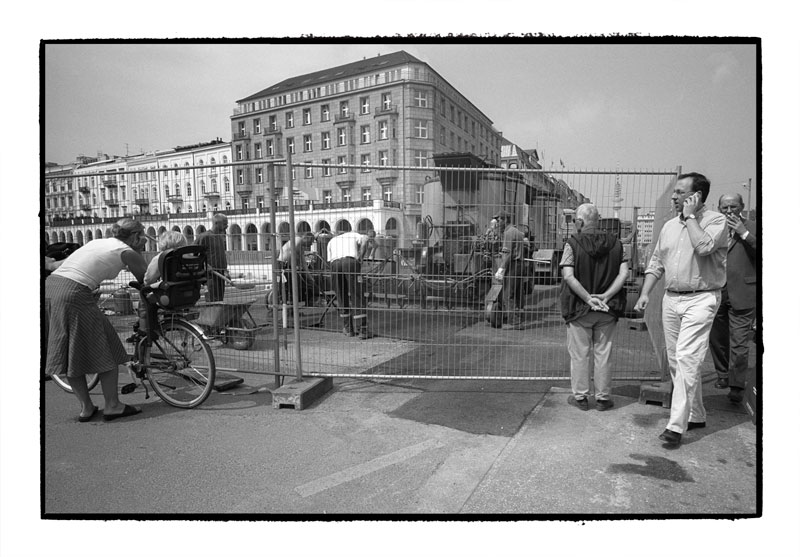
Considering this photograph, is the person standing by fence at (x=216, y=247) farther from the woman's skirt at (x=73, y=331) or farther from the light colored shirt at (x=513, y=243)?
the light colored shirt at (x=513, y=243)

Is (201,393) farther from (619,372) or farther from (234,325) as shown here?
(619,372)

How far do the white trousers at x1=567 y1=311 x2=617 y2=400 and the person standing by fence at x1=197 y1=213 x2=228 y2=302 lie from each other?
11.0 ft

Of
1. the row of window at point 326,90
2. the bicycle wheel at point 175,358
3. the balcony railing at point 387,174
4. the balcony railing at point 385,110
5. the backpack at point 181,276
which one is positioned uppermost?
the row of window at point 326,90

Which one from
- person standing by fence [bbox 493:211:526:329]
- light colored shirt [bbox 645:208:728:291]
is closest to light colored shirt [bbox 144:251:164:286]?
person standing by fence [bbox 493:211:526:329]

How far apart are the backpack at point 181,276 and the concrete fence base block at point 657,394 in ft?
14.0

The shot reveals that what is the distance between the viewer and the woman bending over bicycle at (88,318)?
13.3 ft

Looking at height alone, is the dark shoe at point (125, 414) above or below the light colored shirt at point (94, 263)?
below

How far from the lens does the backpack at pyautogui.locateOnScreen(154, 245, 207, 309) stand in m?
4.47

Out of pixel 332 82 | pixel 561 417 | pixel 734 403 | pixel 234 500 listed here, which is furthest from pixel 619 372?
pixel 332 82

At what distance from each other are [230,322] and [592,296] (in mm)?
3658

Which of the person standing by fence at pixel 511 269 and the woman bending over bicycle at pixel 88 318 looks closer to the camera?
the woman bending over bicycle at pixel 88 318

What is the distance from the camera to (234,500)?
2.95 meters

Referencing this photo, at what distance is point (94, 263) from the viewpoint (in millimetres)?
4164

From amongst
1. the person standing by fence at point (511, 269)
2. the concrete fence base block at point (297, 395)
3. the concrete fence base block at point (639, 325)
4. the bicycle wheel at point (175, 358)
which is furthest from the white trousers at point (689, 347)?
the bicycle wheel at point (175, 358)
